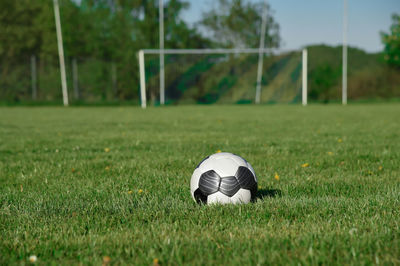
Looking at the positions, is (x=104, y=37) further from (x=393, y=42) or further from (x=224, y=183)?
(x=224, y=183)

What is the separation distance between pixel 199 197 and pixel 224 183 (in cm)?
24

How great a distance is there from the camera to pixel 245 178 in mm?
3254

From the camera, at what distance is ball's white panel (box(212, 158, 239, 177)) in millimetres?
3256

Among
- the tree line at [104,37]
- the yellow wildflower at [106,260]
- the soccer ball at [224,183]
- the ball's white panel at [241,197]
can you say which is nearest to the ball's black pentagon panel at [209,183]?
the soccer ball at [224,183]

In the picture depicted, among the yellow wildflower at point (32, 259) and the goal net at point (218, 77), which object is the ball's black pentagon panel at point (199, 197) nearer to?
the yellow wildflower at point (32, 259)

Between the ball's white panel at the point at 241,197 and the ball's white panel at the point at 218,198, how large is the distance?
0.05 m

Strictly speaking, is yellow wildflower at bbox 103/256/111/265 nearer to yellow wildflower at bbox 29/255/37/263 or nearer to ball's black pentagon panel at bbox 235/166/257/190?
yellow wildflower at bbox 29/255/37/263

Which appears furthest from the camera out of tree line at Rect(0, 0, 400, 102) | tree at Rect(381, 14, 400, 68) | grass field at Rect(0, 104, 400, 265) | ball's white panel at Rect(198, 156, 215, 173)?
tree line at Rect(0, 0, 400, 102)

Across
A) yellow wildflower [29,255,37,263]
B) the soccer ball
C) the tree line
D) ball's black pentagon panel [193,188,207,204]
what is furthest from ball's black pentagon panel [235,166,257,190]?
the tree line

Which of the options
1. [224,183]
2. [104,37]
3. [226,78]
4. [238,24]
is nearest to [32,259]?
[224,183]

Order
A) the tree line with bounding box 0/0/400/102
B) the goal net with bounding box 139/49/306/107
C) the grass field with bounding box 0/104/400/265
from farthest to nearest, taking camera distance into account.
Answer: the tree line with bounding box 0/0/400/102 → the goal net with bounding box 139/49/306/107 → the grass field with bounding box 0/104/400/265

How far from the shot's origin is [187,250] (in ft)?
7.36

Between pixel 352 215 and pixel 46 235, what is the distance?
212 centimetres

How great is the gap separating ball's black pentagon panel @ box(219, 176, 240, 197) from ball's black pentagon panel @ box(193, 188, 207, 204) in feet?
0.50
